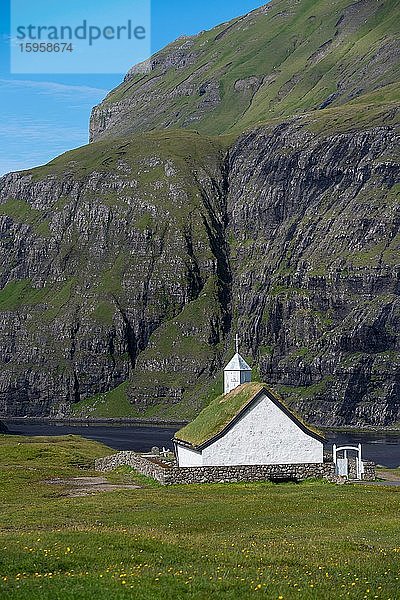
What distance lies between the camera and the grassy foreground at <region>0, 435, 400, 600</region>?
90.9 feet

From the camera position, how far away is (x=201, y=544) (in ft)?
122

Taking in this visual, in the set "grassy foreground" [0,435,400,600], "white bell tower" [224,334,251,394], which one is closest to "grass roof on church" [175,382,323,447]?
"white bell tower" [224,334,251,394]

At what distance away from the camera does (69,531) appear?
129 ft

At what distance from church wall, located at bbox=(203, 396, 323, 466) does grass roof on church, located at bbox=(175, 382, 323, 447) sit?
25.0 inches

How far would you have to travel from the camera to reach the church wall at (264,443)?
77.0 m

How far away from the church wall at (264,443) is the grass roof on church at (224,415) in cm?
64

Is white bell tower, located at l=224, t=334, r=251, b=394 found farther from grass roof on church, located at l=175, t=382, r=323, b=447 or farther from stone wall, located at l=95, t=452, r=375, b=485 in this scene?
stone wall, located at l=95, t=452, r=375, b=485

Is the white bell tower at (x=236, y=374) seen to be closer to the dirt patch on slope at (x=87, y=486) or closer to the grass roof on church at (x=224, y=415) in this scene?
the grass roof on church at (x=224, y=415)

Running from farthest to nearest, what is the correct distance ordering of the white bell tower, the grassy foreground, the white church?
the white bell tower
the white church
the grassy foreground

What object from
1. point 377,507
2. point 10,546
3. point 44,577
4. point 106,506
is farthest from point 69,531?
point 377,507

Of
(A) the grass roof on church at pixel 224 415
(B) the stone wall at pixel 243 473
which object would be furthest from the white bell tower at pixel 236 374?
(B) the stone wall at pixel 243 473

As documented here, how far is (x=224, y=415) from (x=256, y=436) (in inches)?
120

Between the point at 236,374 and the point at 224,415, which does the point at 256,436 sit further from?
the point at 236,374

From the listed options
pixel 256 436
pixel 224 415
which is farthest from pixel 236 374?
pixel 256 436
